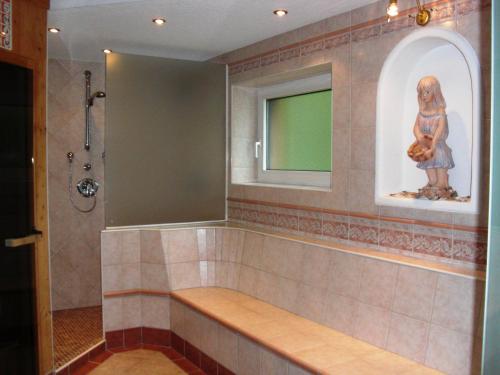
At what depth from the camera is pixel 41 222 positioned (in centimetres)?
301

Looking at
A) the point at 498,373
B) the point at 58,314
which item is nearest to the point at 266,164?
the point at 58,314

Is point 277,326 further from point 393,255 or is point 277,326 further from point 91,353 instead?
point 91,353

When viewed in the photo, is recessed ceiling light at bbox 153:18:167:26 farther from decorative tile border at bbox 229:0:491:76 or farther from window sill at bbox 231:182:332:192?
window sill at bbox 231:182:332:192

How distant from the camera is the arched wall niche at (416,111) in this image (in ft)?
7.73

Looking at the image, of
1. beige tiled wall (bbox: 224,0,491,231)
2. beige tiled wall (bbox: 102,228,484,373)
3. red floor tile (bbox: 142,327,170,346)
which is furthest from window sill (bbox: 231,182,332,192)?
red floor tile (bbox: 142,327,170,346)

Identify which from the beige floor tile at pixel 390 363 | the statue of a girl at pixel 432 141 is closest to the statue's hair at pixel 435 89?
the statue of a girl at pixel 432 141

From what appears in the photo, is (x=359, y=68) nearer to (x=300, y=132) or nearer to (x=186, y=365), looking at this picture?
(x=300, y=132)

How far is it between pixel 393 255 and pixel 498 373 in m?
1.03

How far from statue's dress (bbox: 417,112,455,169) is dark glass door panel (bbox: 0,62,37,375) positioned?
2228mm

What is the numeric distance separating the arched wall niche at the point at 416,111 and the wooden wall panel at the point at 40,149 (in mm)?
1987

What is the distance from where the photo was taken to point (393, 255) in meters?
2.74

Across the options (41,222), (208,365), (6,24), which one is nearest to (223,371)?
(208,365)

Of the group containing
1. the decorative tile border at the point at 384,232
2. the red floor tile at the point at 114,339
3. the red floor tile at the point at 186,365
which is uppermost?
the decorative tile border at the point at 384,232

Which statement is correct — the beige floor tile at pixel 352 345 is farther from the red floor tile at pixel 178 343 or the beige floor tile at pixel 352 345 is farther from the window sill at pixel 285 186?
the red floor tile at pixel 178 343
